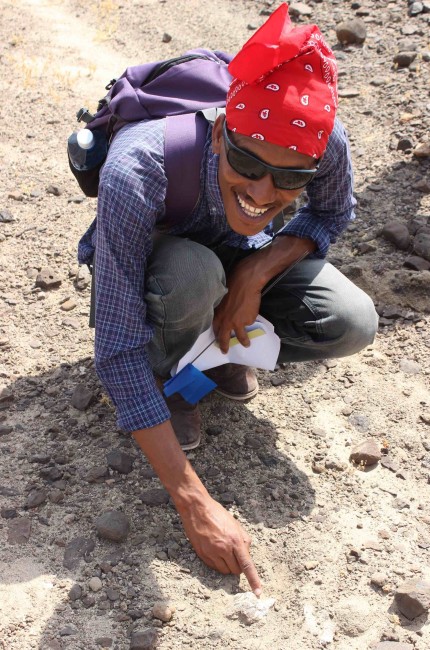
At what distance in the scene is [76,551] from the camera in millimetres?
2828

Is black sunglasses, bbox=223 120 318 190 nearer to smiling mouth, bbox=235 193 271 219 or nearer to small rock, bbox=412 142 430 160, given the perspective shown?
smiling mouth, bbox=235 193 271 219

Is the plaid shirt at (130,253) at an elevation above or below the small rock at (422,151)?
above

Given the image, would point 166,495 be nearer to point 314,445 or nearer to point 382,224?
point 314,445

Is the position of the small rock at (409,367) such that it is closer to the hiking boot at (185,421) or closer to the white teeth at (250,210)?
the hiking boot at (185,421)

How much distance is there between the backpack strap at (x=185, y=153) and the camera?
2.63m

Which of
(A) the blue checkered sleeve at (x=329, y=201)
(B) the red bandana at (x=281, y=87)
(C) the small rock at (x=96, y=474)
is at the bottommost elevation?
(C) the small rock at (x=96, y=474)

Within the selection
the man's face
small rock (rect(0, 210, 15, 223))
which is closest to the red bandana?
the man's face

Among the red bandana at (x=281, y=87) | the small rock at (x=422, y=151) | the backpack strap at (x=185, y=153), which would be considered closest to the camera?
the red bandana at (x=281, y=87)

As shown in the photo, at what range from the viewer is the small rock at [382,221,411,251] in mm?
4184

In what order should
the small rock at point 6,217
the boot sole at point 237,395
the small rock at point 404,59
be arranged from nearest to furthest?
1. the boot sole at point 237,395
2. the small rock at point 6,217
3. the small rock at point 404,59

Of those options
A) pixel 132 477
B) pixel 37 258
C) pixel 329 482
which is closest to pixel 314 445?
pixel 329 482

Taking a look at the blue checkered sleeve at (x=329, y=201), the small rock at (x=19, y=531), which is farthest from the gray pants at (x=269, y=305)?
the small rock at (x=19, y=531)

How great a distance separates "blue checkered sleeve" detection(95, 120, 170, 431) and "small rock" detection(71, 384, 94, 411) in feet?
2.29

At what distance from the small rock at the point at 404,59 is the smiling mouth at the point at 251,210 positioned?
11.0 feet
